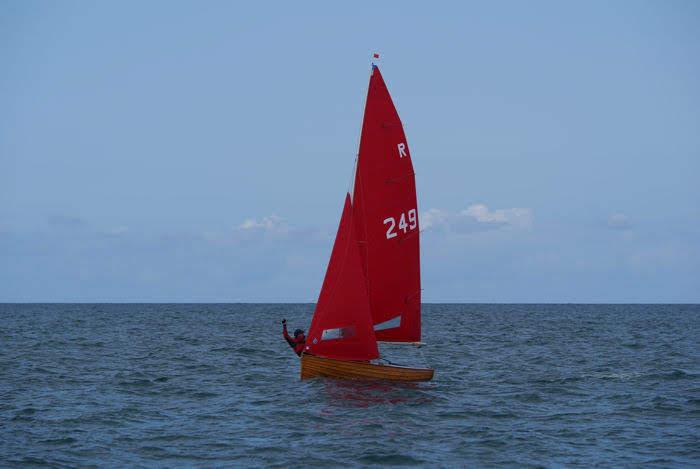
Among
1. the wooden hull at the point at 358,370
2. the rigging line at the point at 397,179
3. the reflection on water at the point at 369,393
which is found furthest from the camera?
the rigging line at the point at 397,179

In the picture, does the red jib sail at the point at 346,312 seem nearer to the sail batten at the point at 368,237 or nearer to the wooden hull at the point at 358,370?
the sail batten at the point at 368,237

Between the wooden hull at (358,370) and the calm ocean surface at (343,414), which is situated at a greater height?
the wooden hull at (358,370)

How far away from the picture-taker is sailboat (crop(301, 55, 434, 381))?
23.8m

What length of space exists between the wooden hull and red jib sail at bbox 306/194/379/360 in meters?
0.33

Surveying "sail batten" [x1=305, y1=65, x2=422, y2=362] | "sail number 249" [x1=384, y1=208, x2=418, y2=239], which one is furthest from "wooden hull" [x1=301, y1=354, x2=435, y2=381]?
"sail number 249" [x1=384, y1=208, x2=418, y2=239]

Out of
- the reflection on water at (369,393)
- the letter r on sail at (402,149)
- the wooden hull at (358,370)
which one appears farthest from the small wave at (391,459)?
the letter r on sail at (402,149)

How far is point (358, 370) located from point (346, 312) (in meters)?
1.76

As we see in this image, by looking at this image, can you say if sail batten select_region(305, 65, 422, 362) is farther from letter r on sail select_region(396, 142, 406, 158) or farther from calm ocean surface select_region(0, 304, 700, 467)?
calm ocean surface select_region(0, 304, 700, 467)

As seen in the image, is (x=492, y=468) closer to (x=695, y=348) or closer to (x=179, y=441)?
(x=179, y=441)

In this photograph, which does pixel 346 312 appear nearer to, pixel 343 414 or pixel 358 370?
pixel 358 370

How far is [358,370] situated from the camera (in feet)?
77.6

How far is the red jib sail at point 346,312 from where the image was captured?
23844 millimetres

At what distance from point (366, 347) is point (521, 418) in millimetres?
5269

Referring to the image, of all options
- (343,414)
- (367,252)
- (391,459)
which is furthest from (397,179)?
(391,459)
